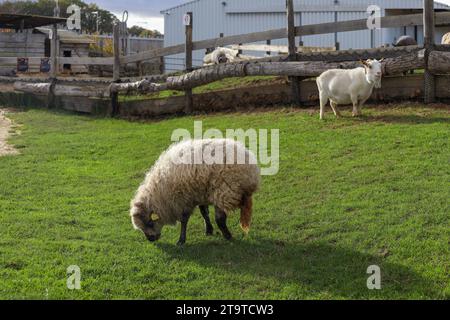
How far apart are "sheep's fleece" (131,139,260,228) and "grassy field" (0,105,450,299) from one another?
433 mm

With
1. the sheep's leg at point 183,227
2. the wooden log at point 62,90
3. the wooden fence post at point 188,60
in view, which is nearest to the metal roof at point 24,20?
the wooden log at point 62,90

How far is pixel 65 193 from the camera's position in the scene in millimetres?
10422

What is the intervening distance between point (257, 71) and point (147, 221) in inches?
299

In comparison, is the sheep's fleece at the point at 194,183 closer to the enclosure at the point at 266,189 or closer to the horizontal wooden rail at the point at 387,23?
the enclosure at the point at 266,189

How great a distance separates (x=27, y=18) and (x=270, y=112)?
48.3 ft

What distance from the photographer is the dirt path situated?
1378cm

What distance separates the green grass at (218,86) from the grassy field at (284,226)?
3558 mm

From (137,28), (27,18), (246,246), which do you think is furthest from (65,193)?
(137,28)

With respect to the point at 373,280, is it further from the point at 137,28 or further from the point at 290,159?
the point at 137,28

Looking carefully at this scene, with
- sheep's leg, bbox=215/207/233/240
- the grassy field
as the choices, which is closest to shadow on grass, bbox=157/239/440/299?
the grassy field

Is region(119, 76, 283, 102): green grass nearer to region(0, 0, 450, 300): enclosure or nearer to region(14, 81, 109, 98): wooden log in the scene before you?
region(0, 0, 450, 300): enclosure

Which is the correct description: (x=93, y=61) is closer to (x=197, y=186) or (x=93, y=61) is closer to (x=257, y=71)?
(x=257, y=71)

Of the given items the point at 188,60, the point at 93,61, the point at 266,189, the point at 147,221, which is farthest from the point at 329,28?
the point at 93,61

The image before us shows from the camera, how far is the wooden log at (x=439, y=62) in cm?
1231
